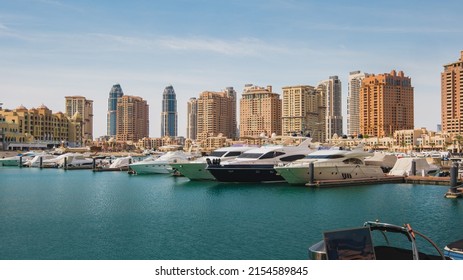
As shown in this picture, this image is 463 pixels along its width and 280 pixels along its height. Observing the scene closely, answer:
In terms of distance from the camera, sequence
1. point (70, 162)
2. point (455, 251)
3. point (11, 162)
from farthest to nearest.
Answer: point (11, 162) → point (70, 162) → point (455, 251)

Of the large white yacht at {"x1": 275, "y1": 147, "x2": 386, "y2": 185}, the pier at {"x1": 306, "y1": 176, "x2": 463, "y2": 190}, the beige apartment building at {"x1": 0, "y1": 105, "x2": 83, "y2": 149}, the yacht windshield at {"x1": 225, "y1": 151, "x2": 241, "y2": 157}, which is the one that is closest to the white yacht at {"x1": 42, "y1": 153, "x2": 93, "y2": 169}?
the yacht windshield at {"x1": 225, "y1": 151, "x2": 241, "y2": 157}

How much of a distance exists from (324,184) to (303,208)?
12.1 meters

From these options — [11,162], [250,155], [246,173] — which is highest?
[250,155]

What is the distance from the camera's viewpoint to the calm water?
17969mm

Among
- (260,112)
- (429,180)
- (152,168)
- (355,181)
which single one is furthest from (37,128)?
(429,180)

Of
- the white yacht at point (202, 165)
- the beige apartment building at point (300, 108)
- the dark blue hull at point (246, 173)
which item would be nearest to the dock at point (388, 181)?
the dark blue hull at point (246, 173)

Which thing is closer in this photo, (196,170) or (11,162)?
(196,170)

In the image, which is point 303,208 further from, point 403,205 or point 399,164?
point 399,164

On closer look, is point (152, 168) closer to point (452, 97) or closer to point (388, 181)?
point (388, 181)

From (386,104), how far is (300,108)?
29693 millimetres

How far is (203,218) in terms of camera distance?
2478cm

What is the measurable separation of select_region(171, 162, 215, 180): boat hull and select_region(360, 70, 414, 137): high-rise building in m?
126
